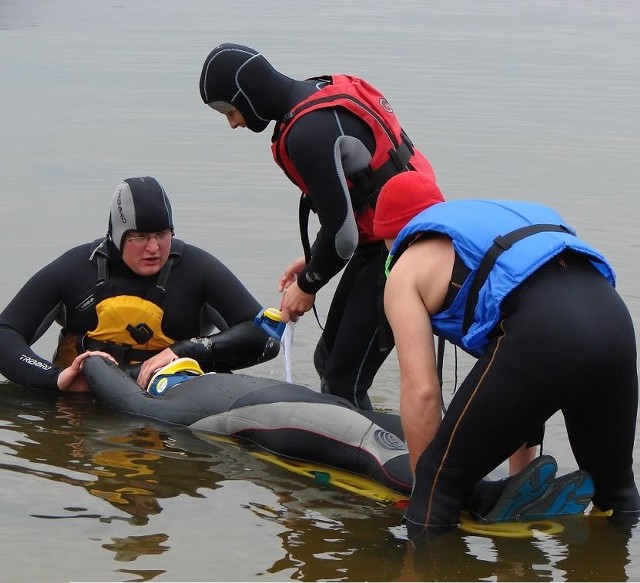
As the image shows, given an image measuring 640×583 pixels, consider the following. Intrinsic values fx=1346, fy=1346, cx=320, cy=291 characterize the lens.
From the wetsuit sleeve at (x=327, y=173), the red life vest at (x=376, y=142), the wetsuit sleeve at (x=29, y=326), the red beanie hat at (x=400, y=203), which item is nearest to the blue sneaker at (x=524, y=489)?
the red beanie hat at (x=400, y=203)

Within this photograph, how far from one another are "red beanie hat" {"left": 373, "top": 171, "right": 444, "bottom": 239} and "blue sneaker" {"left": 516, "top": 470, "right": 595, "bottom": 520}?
1.11 metres

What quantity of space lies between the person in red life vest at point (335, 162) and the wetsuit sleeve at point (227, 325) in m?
0.53

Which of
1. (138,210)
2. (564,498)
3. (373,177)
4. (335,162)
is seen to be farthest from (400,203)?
(138,210)

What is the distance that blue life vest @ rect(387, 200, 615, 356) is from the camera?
454cm

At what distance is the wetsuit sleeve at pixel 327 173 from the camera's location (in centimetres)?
585

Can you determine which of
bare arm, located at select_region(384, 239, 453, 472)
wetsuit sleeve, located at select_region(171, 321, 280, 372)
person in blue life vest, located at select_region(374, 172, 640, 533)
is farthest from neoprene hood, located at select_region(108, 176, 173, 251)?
bare arm, located at select_region(384, 239, 453, 472)

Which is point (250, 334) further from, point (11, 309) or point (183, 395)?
point (11, 309)

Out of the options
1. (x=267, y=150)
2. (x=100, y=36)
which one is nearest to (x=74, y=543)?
(x=267, y=150)

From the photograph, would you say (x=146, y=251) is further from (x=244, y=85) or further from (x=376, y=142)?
(x=376, y=142)

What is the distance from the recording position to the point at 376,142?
614 centimetres

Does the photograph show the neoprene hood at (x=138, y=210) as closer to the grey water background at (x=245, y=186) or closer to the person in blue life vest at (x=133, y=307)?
the person in blue life vest at (x=133, y=307)

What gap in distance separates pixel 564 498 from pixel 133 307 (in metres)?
2.60

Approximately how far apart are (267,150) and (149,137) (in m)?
1.31

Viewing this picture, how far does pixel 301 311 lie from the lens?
6270 millimetres
